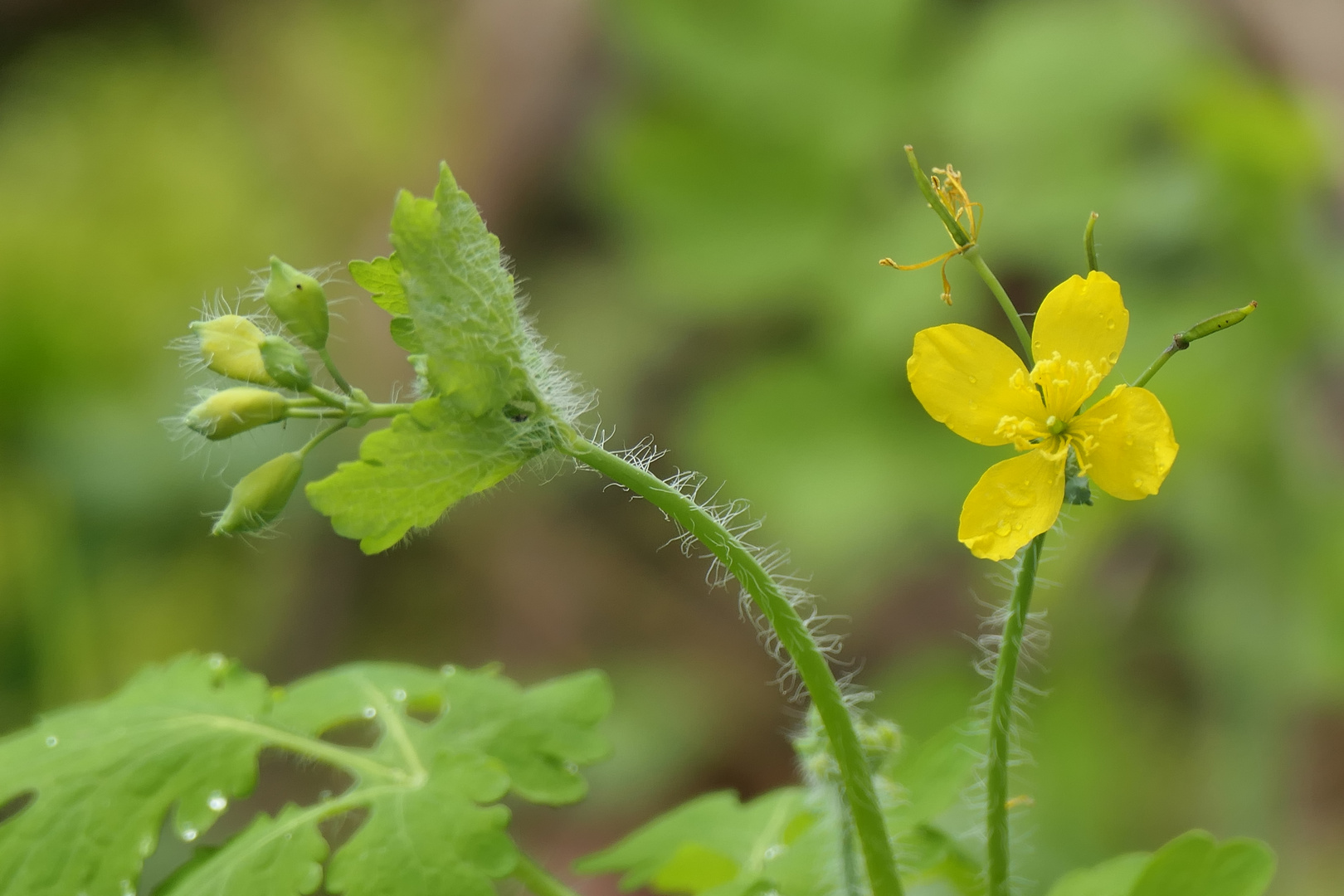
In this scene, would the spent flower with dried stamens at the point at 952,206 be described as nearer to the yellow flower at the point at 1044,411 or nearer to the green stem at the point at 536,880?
the yellow flower at the point at 1044,411

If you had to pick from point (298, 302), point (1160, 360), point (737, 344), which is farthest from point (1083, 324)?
point (737, 344)

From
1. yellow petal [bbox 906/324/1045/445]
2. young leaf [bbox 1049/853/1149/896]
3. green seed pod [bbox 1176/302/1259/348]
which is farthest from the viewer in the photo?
young leaf [bbox 1049/853/1149/896]

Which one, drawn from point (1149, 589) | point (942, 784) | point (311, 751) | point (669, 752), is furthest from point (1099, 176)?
point (311, 751)

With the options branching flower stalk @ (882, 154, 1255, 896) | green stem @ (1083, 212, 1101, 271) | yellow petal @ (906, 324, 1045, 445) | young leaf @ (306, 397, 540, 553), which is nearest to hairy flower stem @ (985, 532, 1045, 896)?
branching flower stalk @ (882, 154, 1255, 896)

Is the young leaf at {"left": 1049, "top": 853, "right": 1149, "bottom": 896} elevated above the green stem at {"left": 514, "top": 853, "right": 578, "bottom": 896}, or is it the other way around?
the green stem at {"left": 514, "top": 853, "right": 578, "bottom": 896}

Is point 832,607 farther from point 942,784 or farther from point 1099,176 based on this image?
point 942,784

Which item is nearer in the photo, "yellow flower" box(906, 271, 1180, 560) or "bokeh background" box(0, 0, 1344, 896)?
"yellow flower" box(906, 271, 1180, 560)

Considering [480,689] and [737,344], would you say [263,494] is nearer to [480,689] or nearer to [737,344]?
[480,689]

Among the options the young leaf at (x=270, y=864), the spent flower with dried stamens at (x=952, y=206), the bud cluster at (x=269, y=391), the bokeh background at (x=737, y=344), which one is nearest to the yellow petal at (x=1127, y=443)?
the spent flower with dried stamens at (x=952, y=206)

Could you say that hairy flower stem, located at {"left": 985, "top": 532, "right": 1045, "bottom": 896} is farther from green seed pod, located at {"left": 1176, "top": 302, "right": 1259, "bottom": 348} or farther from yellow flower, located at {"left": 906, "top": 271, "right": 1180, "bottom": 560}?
green seed pod, located at {"left": 1176, "top": 302, "right": 1259, "bottom": 348}
